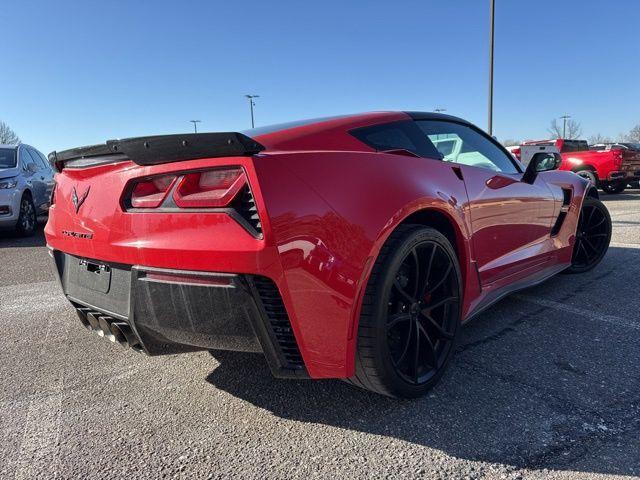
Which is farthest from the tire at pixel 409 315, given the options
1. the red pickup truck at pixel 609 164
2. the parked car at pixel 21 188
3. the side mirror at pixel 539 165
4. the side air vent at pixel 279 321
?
the red pickup truck at pixel 609 164

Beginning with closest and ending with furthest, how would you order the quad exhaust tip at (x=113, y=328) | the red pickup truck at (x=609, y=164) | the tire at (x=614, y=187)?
1. the quad exhaust tip at (x=113, y=328)
2. the red pickup truck at (x=609, y=164)
3. the tire at (x=614, y=187)

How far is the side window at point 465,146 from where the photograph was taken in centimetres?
273

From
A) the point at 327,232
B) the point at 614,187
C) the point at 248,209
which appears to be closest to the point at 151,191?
the point at 248,209

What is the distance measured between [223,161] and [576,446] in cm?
170

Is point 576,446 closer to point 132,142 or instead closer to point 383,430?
point 383,430

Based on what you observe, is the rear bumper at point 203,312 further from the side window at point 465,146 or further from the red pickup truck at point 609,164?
the red pickup truck at point 609,164

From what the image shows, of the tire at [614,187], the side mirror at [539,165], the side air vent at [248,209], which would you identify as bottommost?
the tire at [614,187]

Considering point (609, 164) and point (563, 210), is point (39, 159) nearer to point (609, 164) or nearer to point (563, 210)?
point (563, 210)

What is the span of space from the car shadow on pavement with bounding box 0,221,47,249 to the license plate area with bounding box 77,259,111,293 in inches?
226

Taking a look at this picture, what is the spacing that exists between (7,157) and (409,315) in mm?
8499

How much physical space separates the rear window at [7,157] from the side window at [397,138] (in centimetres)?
778

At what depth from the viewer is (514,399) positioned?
2.14m

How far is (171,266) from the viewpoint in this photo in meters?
1.76

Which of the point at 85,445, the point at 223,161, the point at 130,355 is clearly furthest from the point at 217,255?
the point at 130,355
